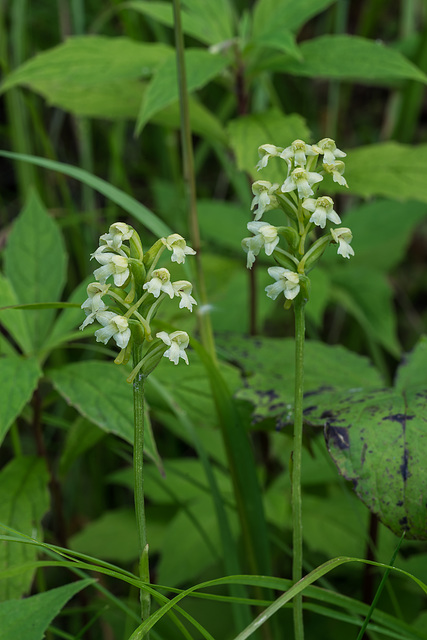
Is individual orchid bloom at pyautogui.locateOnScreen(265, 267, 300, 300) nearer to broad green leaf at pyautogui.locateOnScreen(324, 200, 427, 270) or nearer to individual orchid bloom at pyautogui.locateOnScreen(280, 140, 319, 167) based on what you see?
individual orchid bloom at pyautogui.locateOnScreen(280, 140, 319, 167)

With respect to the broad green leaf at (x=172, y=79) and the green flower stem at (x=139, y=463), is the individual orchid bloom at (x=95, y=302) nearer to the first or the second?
the green flower stem at (x=139, y=463)

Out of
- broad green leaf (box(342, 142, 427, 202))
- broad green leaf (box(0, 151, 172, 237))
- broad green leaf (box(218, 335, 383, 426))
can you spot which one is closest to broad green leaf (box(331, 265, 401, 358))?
broad green leaf (box(342, 142, 427, 202))

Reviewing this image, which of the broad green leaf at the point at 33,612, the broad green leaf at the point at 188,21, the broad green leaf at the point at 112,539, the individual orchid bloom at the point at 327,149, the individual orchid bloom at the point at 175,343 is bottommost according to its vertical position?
the broad green leaf at the point at 112,539

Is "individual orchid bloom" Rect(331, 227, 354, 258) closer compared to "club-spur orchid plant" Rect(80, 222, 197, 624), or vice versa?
"club-spur orchid plant" Rect(80, 222, 197, 624)

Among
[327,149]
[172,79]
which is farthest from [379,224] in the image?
[327,149]

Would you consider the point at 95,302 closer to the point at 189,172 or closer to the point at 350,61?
the point at 189,172

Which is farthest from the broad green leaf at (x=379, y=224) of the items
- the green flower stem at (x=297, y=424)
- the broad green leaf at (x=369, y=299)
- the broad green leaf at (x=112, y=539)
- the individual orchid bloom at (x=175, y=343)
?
the individual orchid bloom at (x=175, y=343)

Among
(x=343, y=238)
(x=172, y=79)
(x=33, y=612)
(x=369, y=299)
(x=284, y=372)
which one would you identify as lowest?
(x=369, y=299)
